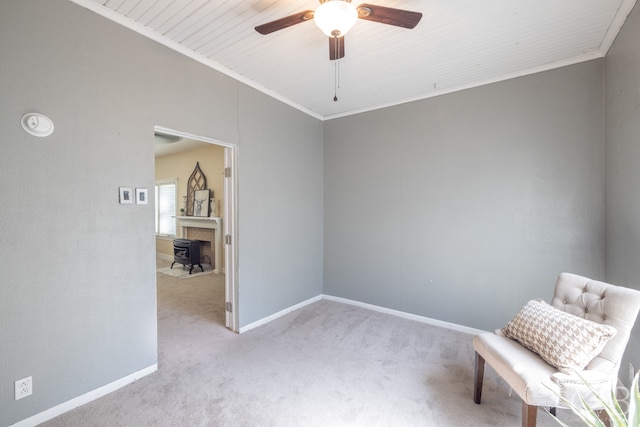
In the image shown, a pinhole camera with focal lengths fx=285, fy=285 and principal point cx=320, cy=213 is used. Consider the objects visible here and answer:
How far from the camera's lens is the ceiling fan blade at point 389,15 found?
5.00 ft

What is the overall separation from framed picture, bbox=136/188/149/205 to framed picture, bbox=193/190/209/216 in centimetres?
384

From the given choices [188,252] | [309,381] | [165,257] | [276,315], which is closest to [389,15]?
[309,381]

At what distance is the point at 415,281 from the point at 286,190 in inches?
77.3

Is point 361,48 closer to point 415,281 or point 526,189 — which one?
point 526,189

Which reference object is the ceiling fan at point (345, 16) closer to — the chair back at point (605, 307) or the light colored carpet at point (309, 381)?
the chair back at point (605, 307)

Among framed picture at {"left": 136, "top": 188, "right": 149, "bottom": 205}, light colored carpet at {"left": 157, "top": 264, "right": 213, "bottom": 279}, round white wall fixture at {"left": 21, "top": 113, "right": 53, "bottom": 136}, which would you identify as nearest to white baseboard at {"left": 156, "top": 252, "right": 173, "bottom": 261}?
light colored carpet at {"left": 157, "top": 264, "right": 213, "bottom": 279}

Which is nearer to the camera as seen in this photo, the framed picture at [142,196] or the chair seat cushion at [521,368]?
the chair seat cushion at [521,368]

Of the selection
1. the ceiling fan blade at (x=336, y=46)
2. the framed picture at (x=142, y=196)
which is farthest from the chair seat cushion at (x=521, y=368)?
the framed picture at (x=142, y=196)

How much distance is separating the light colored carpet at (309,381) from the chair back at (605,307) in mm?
633

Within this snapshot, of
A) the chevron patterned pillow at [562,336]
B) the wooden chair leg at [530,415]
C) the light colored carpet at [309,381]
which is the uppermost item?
the chevron patterned pillow at [562,336]

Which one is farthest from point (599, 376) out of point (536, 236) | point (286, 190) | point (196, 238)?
point (196, 238)

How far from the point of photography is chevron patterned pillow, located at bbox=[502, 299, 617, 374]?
1495 mm

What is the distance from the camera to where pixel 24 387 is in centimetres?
172

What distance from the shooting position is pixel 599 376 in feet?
4.85
